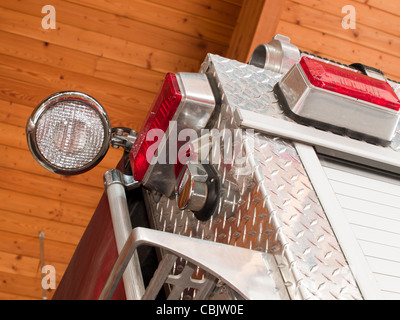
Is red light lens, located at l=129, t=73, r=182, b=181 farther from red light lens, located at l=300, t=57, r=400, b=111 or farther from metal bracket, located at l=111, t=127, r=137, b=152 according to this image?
red light lens, located at l=300, t=57, r=400, b=111

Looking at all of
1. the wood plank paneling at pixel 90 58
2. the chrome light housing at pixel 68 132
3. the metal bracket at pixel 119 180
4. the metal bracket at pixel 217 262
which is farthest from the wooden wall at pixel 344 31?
the metal bracket at pixel 217 262

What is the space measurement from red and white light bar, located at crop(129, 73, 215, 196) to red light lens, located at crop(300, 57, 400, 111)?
22cm

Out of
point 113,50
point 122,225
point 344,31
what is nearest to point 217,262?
point 122,225

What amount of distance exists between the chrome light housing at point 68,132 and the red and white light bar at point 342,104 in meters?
0.41

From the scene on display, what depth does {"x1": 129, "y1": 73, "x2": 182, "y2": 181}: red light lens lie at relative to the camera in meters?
0.99

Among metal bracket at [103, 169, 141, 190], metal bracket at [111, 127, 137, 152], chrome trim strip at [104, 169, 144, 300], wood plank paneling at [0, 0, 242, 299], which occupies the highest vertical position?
metal bracket at [111, 127, 137, 152]

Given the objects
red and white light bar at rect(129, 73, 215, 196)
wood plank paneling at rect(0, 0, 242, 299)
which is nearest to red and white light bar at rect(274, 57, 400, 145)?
red and white light bar at rect(129, 73, 215, 196)

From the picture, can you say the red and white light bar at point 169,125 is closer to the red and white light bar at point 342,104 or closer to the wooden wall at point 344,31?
the red and white light bar at point 342,104

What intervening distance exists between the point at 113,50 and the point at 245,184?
256cm

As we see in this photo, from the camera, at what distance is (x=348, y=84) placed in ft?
3.30

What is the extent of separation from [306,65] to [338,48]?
2663 millimetres

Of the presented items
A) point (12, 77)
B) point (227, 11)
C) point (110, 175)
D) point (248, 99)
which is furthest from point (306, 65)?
point (12, 77)
